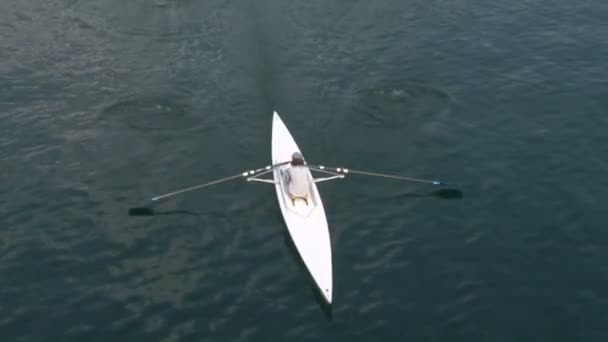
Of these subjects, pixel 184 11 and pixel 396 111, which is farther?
pixel 184 11

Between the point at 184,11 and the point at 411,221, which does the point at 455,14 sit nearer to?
the point at 184,11

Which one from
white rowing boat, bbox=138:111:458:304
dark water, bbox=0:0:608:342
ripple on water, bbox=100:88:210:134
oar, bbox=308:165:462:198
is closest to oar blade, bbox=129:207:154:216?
white rowing boat, bbox=138:111:458:304

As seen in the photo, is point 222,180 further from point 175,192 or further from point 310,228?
point 310,228

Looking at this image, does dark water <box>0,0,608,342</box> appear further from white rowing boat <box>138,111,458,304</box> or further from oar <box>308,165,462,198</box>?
white rowing boat <box>138,111,458,304</box>

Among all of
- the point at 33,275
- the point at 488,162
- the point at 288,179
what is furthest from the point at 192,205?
the point at 488,162

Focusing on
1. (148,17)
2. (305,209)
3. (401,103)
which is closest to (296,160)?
(305,209)

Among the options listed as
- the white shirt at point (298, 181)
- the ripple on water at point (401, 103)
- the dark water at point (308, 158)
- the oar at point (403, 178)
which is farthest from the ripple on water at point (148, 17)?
the white shirt at point (298, 181)
